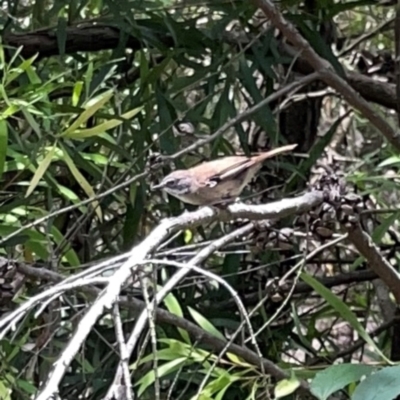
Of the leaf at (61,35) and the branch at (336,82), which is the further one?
the leaf at (61,35)

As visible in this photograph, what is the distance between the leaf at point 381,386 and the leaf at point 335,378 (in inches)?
3.4

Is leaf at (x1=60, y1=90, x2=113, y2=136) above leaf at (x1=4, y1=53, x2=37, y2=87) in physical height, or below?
below

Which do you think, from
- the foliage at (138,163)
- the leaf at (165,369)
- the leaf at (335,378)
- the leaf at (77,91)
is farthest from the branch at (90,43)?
the leaf at (335,378)

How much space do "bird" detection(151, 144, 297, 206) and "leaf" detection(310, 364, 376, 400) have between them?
0.29 metres

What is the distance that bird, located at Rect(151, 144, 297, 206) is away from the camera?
3.75 ft

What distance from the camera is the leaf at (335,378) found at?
873mm

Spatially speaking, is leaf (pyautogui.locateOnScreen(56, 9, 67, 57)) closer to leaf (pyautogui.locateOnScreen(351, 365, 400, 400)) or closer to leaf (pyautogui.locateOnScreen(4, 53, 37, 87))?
leaf (pyautogui.locateOnScreen(4, 53, 37, 87))

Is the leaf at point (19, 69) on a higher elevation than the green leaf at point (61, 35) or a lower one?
lower

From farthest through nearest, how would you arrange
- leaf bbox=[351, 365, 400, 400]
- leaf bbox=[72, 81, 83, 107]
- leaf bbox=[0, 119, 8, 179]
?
leaf bbox=[72, 81, 83, 107] < leaf bbox=[0, 119, 8, 179] < leaf bbox=[351, 365, 400, 400]

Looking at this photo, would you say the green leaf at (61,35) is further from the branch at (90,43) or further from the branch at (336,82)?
the branch at (336,82)

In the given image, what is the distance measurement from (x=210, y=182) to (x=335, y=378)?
13.2 inches

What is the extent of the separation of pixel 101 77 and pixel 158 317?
398 mm

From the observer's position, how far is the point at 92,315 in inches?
23.6

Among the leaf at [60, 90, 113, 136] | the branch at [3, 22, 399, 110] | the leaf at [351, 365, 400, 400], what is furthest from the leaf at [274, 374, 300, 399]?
the branch at [3, 22, 399, 110]
